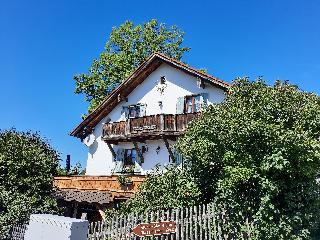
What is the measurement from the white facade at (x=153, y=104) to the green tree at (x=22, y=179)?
27.8 feet

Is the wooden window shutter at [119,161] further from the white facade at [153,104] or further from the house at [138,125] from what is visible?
the white facade at [153,104]

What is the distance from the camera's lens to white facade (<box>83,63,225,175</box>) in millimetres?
24094

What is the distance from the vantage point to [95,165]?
1114 inches

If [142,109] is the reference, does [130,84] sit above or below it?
above

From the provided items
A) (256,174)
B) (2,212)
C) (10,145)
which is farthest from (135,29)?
(256,174)

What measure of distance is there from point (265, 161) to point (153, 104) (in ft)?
52.0

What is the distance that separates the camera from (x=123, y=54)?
3919 cm

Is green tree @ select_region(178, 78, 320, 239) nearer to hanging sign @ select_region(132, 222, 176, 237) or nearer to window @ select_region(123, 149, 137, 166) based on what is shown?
hanging sign @ select_region(132, 222, 176, 237)

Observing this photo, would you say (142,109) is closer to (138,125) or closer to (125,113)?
(125,113)

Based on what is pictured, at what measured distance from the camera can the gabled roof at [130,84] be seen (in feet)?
76.6

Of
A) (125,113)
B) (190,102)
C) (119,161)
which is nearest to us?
(190,102)

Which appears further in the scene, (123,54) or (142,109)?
(123,54)

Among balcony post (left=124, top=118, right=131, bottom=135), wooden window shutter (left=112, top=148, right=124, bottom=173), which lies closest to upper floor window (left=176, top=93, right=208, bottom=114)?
balcony post (left=124, top=118, right=131, bottom=135)

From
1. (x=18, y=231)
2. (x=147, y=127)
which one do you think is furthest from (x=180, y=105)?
(x=18, y=231)
